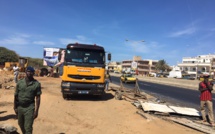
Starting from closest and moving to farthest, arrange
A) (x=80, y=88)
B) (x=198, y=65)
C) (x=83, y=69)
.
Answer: (x=83, y=69)
(x=80, y=88)
(x=198, y=65)

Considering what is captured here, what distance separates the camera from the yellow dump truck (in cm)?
1124

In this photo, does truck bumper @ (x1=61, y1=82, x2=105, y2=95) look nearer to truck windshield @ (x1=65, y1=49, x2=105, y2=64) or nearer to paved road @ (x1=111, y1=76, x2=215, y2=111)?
truck windshield @ (x1=65, y1=49, x2=105, y2=64)

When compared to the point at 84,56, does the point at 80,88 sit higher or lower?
lower

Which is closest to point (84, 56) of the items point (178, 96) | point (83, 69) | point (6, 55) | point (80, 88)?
point (83, 69)

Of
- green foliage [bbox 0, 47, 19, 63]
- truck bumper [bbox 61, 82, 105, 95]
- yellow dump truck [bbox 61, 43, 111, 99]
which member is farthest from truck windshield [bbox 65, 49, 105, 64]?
green foliage [bbox 0, 47, 19, 63]

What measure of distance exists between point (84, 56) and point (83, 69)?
86 cm

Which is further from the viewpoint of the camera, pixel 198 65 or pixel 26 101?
pixel 198 65

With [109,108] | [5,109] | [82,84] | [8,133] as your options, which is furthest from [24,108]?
[82,84]

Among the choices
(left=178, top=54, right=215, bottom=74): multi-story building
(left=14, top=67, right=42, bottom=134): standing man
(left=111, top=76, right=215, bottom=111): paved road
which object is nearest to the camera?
(left=14, top=67, right=42, bottom=134): standing man

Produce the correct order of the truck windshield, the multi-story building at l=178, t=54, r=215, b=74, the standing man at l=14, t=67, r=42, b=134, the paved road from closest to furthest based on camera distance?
the standing man at l=14, t=67, r=42, b=134, the truck windshield, the paved road, the multi-story building at l=178, t=54, r=215, b=74

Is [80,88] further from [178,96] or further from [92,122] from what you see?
[178,96]

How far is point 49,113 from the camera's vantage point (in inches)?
336

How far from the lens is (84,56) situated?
38.3 feet

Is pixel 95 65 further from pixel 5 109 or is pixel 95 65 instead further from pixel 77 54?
pixel 5 109
